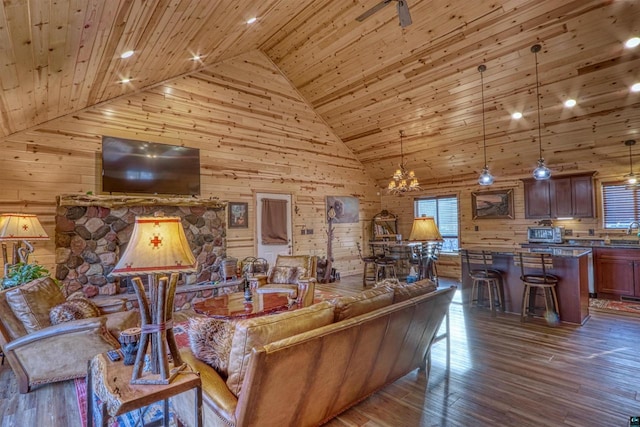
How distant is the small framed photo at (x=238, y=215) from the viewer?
6.69 m

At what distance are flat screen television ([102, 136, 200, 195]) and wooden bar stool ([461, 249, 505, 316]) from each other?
16.5ft

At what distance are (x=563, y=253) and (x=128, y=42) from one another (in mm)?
5938

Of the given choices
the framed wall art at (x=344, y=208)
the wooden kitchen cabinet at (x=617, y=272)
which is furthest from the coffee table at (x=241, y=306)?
the wooden kitchen cabinet at (x=617, y=272)

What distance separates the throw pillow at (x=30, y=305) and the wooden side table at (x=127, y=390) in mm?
1674

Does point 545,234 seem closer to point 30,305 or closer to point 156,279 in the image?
point 156,279

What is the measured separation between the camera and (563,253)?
14.8ft

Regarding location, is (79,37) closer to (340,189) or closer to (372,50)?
(372,50)

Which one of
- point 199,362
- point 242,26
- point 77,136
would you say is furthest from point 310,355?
point 77,136

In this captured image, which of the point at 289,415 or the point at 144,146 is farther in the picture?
the point at 144,146

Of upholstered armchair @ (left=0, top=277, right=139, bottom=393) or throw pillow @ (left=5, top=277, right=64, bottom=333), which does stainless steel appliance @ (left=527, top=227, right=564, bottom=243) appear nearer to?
Answer: upholstered armchair @ (left=0, top=277, right=139, bottom=393)

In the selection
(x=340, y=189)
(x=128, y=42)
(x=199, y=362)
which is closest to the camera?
(x=199, y=362)

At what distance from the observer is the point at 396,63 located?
5.97 meters

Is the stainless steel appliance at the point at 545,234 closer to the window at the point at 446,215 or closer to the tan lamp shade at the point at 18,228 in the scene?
the window at the point at 446,215

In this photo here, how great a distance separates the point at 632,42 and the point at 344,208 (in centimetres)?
616
